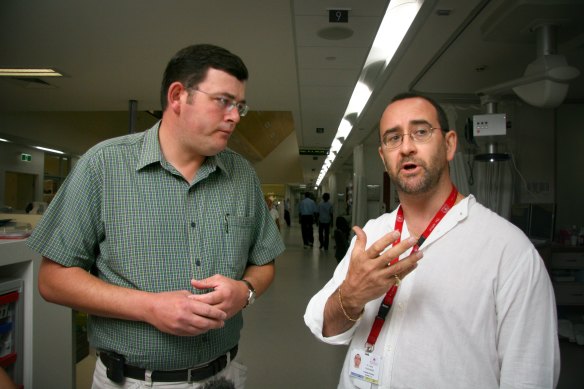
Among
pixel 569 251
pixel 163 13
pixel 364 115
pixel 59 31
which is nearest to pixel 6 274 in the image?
pixel 163 13

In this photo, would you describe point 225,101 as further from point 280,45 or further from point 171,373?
point 280,45

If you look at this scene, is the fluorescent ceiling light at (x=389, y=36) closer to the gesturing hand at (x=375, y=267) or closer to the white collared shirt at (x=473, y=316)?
the white collared shirt at (x=473, y=316)

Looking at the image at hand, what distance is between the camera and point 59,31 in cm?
405

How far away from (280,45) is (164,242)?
11.8 feet

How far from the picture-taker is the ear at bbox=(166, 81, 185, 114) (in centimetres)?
136

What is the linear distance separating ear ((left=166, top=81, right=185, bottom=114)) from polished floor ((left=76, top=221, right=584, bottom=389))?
81.7 inches

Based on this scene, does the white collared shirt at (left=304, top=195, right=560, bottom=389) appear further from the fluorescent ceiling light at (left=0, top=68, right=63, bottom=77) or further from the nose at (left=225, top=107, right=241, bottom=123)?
the fluorescent ceiling light at (left=0, top=68, right=63, bottom=77)

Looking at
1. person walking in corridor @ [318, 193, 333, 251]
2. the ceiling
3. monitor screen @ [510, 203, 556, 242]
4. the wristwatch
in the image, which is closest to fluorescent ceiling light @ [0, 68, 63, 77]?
the ceiling

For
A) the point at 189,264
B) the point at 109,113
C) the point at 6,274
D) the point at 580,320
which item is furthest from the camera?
the point at 109,113

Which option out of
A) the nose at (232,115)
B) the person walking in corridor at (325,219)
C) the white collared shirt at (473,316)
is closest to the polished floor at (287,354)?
the white collared shirt at (473,316)

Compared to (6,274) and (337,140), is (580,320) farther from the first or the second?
(337,140)

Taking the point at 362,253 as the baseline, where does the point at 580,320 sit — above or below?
below

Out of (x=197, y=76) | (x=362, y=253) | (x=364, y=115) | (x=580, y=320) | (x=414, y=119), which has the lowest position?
(x=580, y=320)

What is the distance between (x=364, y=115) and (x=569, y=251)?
4097 mm
